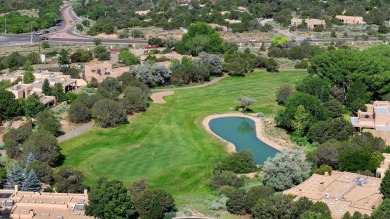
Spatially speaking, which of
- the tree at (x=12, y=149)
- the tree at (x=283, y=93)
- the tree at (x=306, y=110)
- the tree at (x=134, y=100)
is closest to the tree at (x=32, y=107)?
the tree at (x=134, y=100)

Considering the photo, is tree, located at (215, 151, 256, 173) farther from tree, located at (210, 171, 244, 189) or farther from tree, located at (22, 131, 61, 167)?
tree, located at (22, 131, 61, 167)

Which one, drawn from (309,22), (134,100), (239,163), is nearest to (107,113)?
(134,100)

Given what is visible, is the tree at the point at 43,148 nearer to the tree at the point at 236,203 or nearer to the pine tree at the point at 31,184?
the pine tree at the point at 31,184

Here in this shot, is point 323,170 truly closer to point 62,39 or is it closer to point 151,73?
point 151,73

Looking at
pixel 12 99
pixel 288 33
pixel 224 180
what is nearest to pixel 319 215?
pixel 224 180

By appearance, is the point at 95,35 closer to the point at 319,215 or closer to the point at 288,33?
the point at 288,33

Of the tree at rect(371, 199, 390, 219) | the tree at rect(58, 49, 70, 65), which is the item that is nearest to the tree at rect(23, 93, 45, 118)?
the tree at rect(58, 49, 70, 65)

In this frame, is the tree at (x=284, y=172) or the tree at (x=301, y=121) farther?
the tree at (x=301, y=121)
